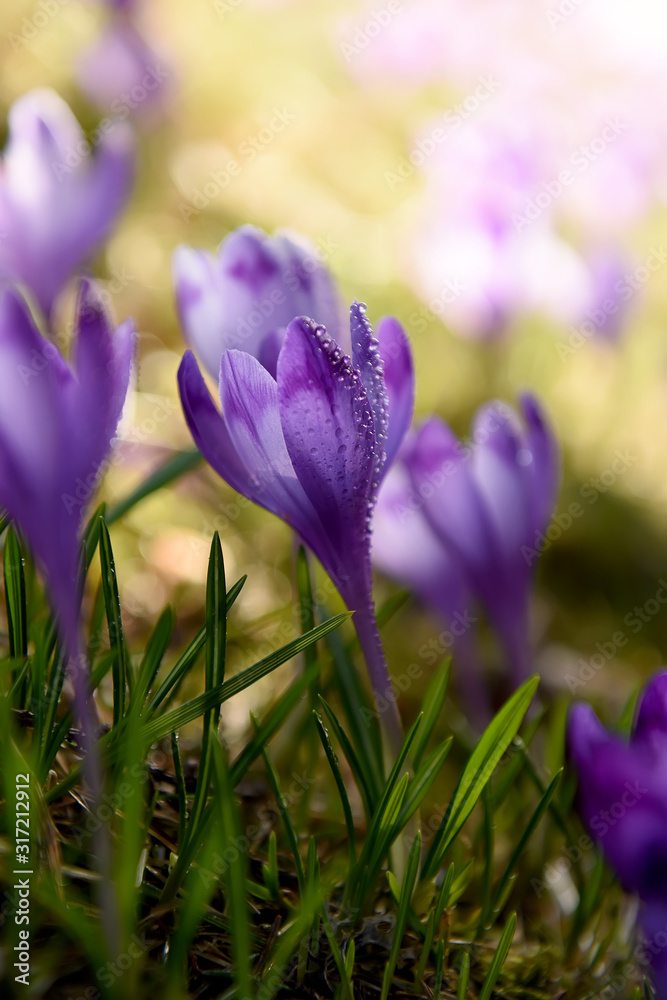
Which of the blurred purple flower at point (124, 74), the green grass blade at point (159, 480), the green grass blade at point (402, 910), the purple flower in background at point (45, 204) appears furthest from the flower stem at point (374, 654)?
the blurred purple flower at point (124, 74)

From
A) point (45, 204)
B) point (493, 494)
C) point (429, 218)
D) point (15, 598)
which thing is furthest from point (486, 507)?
point (429, 218)

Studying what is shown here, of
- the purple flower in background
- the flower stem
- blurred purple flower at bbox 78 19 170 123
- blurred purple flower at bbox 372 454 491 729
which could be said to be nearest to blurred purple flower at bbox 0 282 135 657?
the flower stem

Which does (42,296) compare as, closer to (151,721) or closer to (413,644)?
(151,721)

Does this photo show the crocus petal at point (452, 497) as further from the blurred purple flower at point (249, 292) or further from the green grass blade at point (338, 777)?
the green grass blade at point (338, 777)

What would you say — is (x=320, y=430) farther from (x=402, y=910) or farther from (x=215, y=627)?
(x=402, y=910)

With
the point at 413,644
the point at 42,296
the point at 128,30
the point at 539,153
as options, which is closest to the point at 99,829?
the point at 42,296
